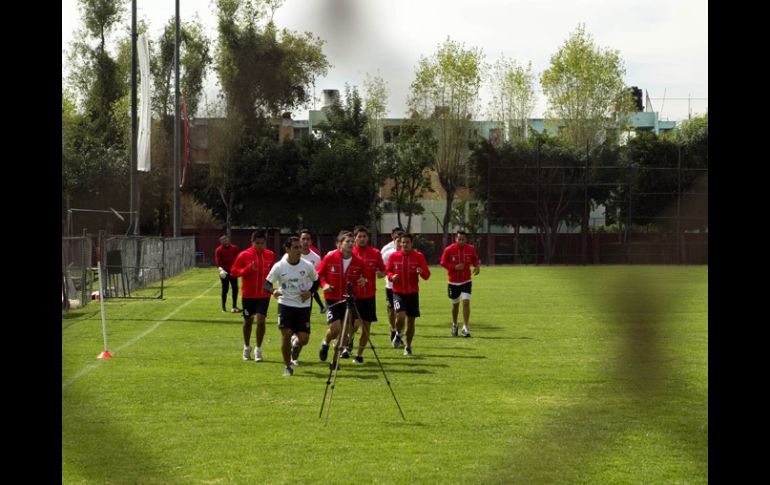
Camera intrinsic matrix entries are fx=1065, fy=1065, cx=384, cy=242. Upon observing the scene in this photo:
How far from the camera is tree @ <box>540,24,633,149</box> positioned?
124cm

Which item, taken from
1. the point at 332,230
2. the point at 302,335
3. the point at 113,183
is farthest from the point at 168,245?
the point at 332,230

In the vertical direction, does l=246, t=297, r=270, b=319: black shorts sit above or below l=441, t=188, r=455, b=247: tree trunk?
below

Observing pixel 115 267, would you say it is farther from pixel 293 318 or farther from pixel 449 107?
pixel 449 107

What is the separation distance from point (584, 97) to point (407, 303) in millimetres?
16604

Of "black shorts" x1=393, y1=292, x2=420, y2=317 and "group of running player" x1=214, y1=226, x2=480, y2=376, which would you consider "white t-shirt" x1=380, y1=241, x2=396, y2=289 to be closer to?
"group of running player" x1=214, y1=226, x2=480, y2=376

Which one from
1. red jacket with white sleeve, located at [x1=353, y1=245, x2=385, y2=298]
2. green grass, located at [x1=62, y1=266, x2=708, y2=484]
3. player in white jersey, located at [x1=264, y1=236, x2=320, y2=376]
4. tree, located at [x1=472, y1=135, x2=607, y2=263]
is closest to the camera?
green grass, located at [x1=62, y1=266, x2=708, y2=484]

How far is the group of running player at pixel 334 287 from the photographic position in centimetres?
1423

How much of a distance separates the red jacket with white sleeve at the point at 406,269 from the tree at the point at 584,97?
54.4 feet

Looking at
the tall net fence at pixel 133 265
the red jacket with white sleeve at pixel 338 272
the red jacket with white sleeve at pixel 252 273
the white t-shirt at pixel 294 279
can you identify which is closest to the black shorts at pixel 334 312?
the red jacket with white sleeve at pixel 338 272

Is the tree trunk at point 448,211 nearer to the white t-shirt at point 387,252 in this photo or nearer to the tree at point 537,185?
the tree at point 537,185

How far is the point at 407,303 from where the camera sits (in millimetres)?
17891

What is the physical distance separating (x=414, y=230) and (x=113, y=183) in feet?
139

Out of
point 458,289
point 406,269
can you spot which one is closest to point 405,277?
point 406,269

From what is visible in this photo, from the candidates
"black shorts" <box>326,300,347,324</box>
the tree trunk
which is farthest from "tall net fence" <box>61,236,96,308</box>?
the tree trunk
